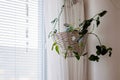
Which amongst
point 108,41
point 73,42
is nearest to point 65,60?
point 73,42

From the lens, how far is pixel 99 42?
225cm

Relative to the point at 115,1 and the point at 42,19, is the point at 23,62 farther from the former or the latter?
the point at 115,1

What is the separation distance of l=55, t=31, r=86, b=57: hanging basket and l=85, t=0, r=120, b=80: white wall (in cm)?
32

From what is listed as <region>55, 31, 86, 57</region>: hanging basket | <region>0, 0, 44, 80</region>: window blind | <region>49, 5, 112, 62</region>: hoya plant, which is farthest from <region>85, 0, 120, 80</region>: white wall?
<region>0, 0, 44, 80</region>: window blind

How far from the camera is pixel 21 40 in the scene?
2186 millimetres

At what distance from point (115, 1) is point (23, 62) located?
1.16 m

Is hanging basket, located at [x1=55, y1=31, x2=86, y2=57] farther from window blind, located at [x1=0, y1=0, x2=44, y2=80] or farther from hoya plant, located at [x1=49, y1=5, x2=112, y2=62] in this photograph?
window blind, located at [x1=0, y1=0, x2=44, y2=80]

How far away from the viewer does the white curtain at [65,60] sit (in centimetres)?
216

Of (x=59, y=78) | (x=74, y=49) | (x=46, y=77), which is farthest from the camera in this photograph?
(x=46, y=77)

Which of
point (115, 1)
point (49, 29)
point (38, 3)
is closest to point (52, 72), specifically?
point (49, 29)

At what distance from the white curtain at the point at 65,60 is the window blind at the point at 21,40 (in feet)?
0.50

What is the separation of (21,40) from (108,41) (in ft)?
2.96

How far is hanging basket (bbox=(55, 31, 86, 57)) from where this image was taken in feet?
6.44

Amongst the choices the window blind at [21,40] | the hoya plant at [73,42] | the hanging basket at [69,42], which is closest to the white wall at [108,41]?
the hoya plant at [73,42]
